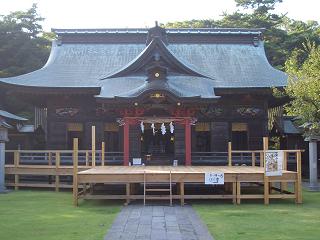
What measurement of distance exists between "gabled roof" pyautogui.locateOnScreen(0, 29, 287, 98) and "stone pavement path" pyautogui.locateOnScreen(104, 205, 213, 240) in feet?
27.3

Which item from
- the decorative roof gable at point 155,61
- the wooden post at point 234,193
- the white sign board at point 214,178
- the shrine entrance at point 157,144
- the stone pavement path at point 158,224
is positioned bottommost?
the stone pavement path at point 158,224

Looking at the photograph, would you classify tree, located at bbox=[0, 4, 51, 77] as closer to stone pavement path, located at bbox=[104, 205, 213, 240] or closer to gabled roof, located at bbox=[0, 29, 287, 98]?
gabled roof, located at bbox=[0, 29, 287, 98]

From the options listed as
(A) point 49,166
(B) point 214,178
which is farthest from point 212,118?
(B) point 214,178

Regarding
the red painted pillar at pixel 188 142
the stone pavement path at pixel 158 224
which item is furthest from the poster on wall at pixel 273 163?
the red painted pillar at pixel 188 142

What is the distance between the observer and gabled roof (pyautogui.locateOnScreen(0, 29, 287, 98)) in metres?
23.7

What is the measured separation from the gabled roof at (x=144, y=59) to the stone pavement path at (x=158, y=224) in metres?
8.31

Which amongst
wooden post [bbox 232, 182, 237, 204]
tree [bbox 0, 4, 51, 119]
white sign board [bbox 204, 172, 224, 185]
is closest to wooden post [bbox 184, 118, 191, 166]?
wooden post [bbox 232, 182, 237, 204]

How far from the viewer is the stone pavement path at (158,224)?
10.1 m

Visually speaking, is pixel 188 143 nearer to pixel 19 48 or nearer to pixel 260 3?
pixel 19 48

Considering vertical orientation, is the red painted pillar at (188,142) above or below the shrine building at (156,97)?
below

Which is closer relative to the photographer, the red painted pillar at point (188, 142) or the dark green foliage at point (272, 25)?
the red painted pillar at point (188, 142)

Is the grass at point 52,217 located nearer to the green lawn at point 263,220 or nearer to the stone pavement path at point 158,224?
the stone pavement path at point 158,224

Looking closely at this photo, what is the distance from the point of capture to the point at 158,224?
11.6m

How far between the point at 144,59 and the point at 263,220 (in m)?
13.7
